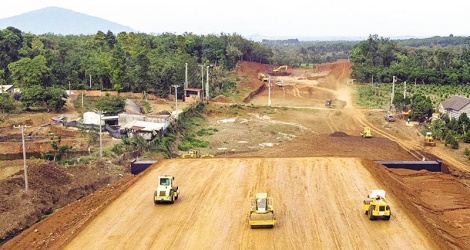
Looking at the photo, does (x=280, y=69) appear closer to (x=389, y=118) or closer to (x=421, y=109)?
(x=389, y=118)

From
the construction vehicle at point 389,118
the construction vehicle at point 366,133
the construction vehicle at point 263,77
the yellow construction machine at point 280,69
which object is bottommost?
the construction vehicle at point 366,133

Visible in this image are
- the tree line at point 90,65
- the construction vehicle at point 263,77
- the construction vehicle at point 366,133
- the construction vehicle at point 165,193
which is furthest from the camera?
the construction vehicle at point 263,77

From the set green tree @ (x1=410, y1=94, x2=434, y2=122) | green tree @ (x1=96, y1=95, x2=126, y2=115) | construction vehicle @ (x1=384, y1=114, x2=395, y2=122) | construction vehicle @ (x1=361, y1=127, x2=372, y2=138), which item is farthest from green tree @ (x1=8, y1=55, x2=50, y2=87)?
green tree @ (x1=410, y1=94, x2=434, y2=122)

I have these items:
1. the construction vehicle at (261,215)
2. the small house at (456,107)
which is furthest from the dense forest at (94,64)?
the construction vehicle at (261,215)

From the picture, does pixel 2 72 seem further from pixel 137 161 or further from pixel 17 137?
pixel 137 161

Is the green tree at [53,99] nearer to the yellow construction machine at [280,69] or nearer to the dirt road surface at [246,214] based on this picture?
the dirt road surface at [246,214]
